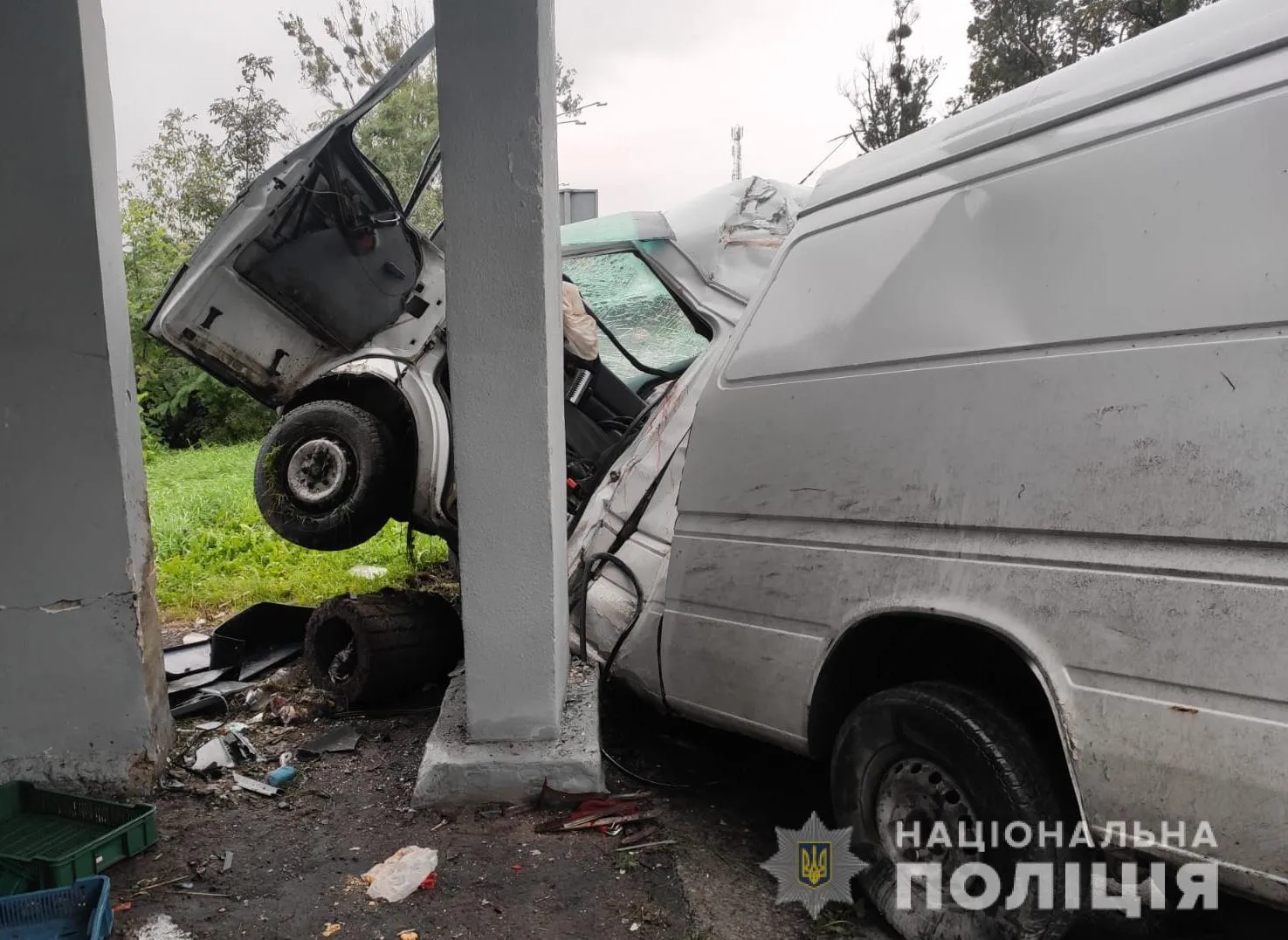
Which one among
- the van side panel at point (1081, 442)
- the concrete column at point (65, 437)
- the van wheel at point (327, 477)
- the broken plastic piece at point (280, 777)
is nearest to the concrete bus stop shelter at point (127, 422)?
the concrete column at point (65, 437)

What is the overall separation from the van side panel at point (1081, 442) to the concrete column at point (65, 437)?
223 centimetres

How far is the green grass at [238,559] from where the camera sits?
6.16m

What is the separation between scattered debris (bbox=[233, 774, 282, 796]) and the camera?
10.9 feet

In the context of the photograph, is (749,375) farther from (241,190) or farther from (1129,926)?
(241,190)

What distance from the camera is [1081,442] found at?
6.33 feet

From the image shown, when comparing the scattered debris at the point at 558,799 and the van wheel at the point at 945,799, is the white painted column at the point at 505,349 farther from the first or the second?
the van wheel at the point at 945,799

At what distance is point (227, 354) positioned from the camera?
4.69 m

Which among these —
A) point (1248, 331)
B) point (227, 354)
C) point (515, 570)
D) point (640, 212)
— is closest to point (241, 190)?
point (227, 354)

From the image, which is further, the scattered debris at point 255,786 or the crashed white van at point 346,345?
the crashed white van at point 346,345

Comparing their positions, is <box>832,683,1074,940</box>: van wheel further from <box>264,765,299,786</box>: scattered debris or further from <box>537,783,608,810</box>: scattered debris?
<box>264,765,299,786</box>: scattered debris

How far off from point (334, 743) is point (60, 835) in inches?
41.2

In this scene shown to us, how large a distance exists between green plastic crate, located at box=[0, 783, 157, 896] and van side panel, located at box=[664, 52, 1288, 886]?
6.75 ft

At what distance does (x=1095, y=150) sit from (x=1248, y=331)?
23.1 inches

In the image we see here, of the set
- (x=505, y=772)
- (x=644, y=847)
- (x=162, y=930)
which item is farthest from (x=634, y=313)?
(x=162, y=930)
